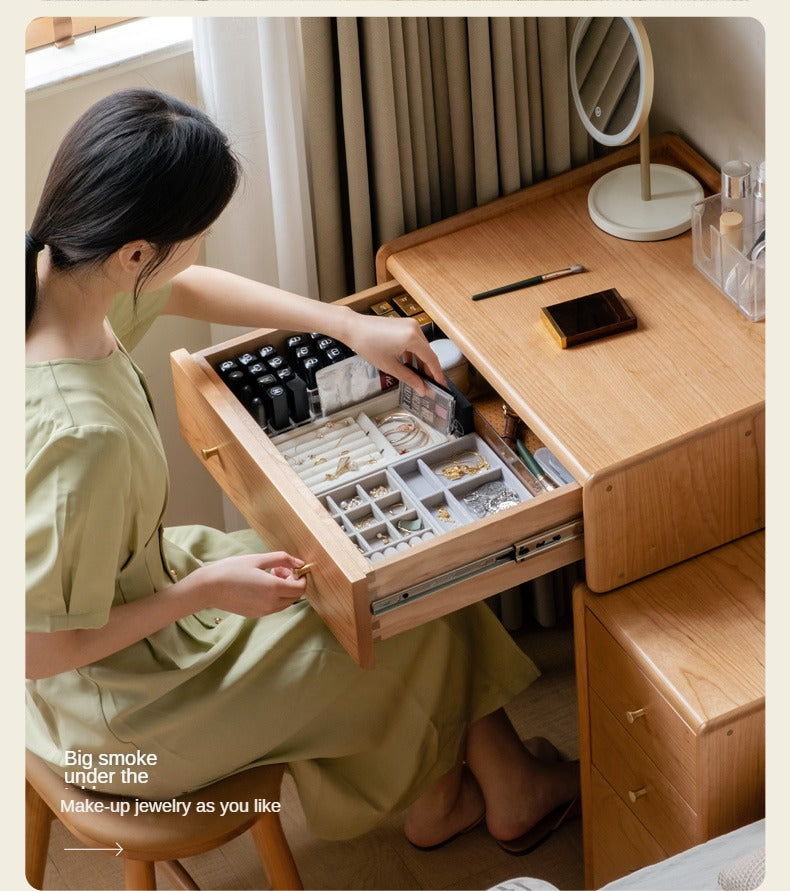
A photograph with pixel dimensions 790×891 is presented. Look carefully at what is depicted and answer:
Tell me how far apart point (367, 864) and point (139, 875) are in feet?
1.47

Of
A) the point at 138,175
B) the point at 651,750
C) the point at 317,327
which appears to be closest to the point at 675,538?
the point at 651,750

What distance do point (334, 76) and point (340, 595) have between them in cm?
81

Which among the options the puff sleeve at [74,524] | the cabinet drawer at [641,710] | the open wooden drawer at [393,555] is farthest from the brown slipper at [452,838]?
the puff sleeve at [74,524]

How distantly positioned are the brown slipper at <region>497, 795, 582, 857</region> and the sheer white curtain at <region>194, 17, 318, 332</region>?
0.88 m

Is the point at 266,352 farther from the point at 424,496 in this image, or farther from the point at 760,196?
the point at 760,196

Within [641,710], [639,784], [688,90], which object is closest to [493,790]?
[639,784]

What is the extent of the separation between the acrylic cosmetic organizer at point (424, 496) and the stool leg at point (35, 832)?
1.86ft

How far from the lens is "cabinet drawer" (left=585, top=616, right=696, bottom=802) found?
162 centimetres

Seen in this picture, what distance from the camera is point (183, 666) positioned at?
5.64 ft

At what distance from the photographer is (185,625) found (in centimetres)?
178

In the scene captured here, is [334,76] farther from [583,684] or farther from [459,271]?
[583,684]

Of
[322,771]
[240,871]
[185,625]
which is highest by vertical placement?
[185,625]

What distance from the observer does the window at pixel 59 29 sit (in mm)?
2080

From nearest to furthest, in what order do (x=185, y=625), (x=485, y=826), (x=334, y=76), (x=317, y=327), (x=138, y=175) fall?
(x=138, y=175) < (x=185, y=625) < (x=317, y=327) < (x=334, y=76) < (x=485, y=826)
